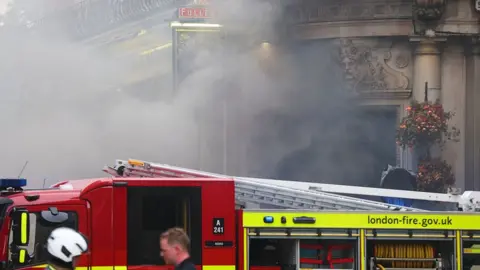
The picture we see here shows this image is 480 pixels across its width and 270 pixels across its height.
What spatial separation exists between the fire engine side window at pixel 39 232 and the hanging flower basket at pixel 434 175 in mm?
9502

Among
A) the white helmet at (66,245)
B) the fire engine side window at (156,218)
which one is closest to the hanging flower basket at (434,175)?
the fire engine side window at (156,218)

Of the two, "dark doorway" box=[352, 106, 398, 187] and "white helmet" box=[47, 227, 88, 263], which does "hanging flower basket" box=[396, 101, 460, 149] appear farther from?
"white helmet" box=[47, 227, 88, 263]

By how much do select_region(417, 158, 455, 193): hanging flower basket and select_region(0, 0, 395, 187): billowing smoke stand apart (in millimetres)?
1455

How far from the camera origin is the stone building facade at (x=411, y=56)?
17.4m

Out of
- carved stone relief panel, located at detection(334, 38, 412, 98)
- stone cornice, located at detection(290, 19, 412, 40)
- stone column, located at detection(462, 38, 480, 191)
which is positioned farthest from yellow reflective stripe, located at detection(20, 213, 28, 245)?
stone column, located at detection(462, 38, 480, 191)

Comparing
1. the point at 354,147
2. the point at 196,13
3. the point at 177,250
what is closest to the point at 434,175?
the point at 354,147

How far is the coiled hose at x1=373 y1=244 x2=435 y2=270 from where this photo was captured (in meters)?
8.45

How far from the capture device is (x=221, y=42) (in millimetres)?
18078

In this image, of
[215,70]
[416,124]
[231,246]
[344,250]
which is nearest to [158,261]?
[231,246]

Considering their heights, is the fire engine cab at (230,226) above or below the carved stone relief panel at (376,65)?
below

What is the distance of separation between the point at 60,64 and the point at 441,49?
6.80 meters

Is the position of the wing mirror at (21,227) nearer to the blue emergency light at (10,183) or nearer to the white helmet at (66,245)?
the blue emergency light at (10,183)

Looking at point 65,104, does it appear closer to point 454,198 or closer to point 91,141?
point 91,141

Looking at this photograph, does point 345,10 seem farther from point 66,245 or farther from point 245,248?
point 66,245
